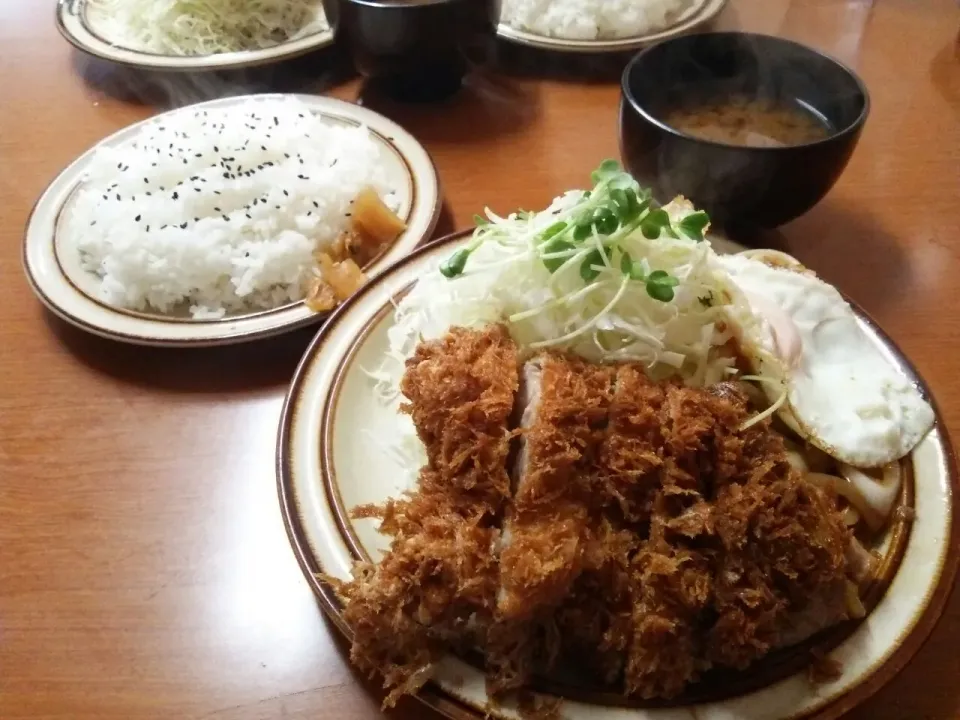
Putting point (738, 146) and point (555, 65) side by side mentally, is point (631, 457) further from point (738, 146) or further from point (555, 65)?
point (555, 65)

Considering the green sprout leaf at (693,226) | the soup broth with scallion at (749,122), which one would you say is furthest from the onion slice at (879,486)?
the soup broth with scallion at (749,122)

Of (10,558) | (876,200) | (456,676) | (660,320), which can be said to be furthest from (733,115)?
(10,558)

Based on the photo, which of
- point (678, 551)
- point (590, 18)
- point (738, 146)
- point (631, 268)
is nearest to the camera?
point (678, 551)

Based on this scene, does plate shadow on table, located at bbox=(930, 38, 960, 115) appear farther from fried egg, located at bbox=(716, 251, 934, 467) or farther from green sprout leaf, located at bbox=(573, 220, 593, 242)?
green sprout leaf, located at bbox=(573, 220, 593, 242)

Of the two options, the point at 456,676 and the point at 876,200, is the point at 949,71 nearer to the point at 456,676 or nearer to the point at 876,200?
the point at 876,200

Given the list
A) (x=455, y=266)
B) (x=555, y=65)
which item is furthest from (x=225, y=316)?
(x=555, y=65)
